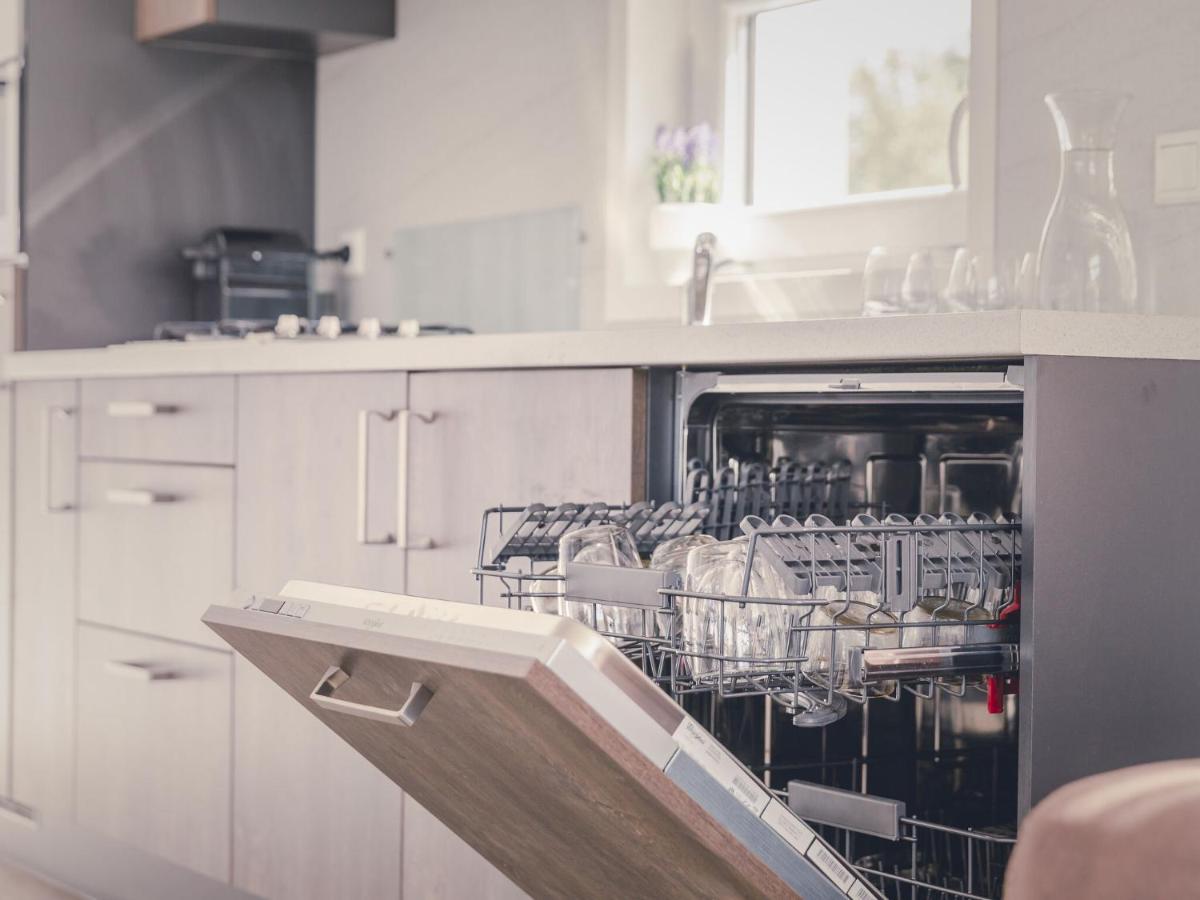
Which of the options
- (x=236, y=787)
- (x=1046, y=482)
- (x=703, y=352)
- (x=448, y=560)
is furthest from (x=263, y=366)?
(x=1046, y=482)

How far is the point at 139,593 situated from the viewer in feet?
8.05

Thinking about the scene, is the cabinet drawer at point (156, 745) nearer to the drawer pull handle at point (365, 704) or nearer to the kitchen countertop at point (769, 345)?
the kitchen countertop at point (769, 345)

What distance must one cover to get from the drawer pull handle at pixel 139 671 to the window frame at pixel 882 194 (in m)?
1.19

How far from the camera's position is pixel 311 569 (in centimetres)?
212

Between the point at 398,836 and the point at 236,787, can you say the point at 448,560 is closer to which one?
the point at 398,836

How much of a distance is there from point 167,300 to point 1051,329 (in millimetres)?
2326

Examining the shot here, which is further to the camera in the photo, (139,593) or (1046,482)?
(139,593)

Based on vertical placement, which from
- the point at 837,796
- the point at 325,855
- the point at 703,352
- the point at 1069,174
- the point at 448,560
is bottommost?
the point at 325,855

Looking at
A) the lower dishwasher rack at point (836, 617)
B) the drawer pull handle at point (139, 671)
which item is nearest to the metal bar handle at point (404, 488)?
the lower dishwasher rack at point (836, 617)

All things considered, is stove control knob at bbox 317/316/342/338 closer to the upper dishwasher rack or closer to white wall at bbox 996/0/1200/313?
the upper dishwasher rack

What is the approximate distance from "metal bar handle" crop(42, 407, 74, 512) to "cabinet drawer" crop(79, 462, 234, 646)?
0.08m

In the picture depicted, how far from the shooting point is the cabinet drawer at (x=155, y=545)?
2.30 m

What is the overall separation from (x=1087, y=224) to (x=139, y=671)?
1546 millimetres

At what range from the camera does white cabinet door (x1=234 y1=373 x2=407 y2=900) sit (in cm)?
200
